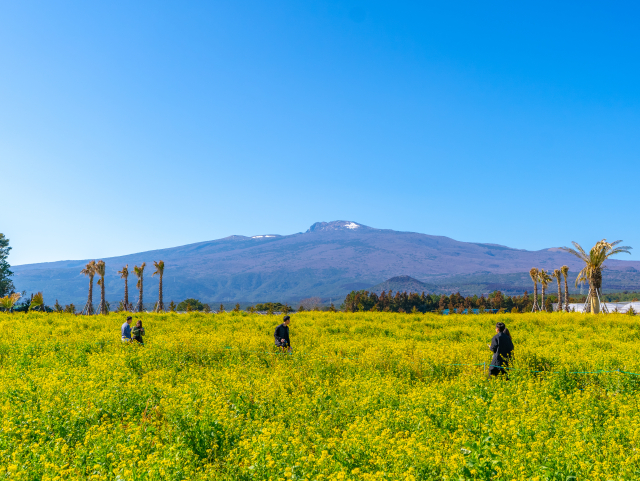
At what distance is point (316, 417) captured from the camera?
28.0 ft

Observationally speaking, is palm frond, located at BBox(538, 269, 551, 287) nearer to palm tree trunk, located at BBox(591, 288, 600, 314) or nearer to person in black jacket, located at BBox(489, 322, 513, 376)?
palm tree trunk, located at BBox(591, 288, 600, 314)

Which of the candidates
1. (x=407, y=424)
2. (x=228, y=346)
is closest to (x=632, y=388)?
(x=407, y=424)

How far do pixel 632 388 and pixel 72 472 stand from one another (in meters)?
11.3

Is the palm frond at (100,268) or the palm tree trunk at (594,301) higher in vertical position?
the palm frond at (100,268)

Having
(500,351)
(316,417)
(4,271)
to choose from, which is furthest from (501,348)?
(4,271)

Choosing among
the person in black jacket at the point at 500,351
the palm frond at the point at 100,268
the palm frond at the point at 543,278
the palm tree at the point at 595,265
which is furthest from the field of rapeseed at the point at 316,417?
the palm frond at the point at 543,278

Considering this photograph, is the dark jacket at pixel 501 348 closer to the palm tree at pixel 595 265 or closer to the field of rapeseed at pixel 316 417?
the field of rapeseed at pixel 316 417

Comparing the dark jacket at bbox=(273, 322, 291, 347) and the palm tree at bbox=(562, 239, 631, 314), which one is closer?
the dark jacket at bbox=(273, 322, 291, 347)

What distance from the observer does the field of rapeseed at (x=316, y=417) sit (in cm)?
581

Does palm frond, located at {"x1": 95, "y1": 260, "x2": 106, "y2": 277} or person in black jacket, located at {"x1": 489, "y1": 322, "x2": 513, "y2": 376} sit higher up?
palm frond, located at {"x1": 95, "y1": 260, "x2": 106, "y2": 277}

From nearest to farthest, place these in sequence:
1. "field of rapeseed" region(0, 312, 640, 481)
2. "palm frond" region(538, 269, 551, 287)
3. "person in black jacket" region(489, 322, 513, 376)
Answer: "field of rapeseed" region(0, 312, 640, 481) → "person in black jacket" region(489, 322, 513, 376) → "palm frond" region(538, 269, 551, 287)

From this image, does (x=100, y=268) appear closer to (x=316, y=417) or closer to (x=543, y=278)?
(x=316, y=417)

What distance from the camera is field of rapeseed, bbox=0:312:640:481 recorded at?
5.81m

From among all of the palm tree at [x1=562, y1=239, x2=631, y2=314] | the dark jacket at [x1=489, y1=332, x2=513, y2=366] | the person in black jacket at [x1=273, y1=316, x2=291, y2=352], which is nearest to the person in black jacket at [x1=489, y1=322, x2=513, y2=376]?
the dark jacket at [x1=489, y1=332, x2=513, y2=366]
